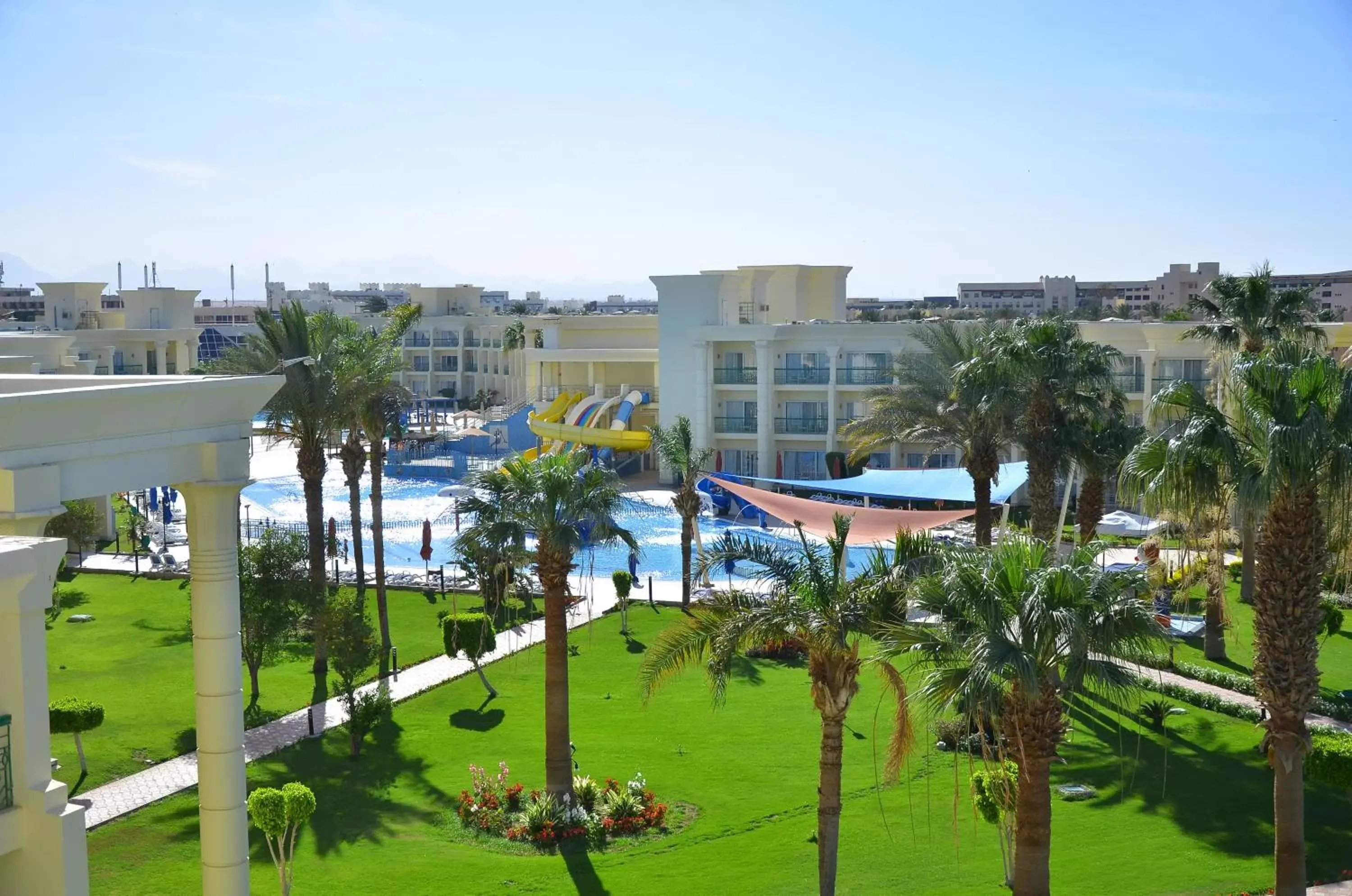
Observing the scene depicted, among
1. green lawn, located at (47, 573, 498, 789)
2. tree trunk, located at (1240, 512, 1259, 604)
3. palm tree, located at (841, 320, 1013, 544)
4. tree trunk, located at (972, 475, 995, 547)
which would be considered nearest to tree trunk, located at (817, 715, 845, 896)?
green lawn, located at (47, 573, 498, 789)

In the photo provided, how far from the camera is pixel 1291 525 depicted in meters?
15.1

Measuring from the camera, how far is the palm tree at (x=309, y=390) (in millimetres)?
26422

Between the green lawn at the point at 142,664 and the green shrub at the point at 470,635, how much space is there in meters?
1.96

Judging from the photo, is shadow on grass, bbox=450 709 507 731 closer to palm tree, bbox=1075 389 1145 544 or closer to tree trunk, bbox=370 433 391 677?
tree trunk, bbox=370 433 391 677

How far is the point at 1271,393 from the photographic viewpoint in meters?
14.8

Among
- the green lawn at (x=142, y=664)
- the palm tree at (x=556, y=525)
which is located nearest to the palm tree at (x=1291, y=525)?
the palm tree at (x=556, y=525)

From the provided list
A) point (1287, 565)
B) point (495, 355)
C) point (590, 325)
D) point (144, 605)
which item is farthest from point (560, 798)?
point (495, 355)

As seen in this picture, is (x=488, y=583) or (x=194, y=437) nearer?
(x=194, y=437)

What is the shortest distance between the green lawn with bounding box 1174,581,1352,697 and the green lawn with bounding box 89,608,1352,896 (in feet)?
10.7

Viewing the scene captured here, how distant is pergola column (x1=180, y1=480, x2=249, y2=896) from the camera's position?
11.9 meters

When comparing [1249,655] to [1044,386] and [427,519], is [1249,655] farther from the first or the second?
[427,519]

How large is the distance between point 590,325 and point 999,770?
4900cm

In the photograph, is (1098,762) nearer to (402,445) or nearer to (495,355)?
(402,445)

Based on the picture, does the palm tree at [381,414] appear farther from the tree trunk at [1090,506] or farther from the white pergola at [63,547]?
the white pergola at [63,547]
